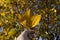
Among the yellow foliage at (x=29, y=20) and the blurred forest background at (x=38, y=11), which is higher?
the yellow foliage at (x=29, y=20)

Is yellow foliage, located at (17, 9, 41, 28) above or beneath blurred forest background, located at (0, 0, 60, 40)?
above

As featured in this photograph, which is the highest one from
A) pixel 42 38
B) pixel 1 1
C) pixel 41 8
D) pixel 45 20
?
pixel 1 1

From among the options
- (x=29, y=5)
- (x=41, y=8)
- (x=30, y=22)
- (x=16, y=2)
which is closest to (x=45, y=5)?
(x=41, y=8)

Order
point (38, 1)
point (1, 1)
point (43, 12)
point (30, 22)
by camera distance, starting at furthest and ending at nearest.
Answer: point (38, 1) < point (43, 12) < point (1, 1) < point (30, 22)

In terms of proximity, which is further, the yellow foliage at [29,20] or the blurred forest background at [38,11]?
the blurred forest background at [38,11]

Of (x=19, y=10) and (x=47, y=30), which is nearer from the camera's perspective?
(x=19, y=10)

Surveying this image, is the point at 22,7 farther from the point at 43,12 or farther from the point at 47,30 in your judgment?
the point at 47,30

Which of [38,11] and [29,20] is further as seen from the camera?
[38,11]

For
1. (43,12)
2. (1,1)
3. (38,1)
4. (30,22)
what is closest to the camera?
(30,22)

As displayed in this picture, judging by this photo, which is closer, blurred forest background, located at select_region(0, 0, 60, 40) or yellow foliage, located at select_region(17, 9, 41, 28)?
yellow foliage, located at select_region(17, 9, 41, 28)

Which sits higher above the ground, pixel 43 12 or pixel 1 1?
pixel 1 1

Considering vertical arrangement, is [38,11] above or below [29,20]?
below
